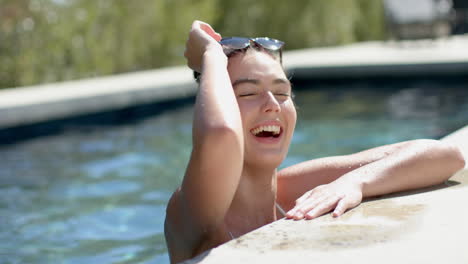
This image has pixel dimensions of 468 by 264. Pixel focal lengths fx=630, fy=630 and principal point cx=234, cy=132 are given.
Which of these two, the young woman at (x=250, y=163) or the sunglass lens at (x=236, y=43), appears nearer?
the young woman at (x=250, y=163)

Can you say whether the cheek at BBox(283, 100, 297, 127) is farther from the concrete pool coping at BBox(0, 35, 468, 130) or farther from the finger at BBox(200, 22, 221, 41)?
the concrete pool coping at BBox(0, 35, 468, 130)

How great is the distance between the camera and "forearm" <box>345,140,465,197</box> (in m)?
2.19

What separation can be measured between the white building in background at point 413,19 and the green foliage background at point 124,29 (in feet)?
3.89

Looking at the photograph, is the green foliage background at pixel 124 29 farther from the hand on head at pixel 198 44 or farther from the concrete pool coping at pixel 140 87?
the hand on head at pixel 198 44

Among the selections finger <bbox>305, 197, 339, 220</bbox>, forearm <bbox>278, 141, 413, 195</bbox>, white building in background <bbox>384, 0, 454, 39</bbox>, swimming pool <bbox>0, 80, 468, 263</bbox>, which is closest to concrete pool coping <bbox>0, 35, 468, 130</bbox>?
swimming pool <bbox>0, 80, 468, 263</bbox>

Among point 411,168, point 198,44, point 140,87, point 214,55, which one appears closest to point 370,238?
point 411,168

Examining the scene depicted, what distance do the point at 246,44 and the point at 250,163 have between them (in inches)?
15.8

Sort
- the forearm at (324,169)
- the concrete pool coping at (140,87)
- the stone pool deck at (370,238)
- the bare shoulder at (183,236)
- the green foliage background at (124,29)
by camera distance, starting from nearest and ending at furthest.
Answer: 1. the stone pool deck at (370,238)
2. the bare shoulder at (183,236)
3. the forearm at (324,169)
4. the concrete pool coping at (140,87)
5. the green foliage background at (124,29)

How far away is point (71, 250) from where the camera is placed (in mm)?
3820

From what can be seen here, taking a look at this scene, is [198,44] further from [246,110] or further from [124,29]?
[124,29]

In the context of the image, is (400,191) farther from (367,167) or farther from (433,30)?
(433,30)

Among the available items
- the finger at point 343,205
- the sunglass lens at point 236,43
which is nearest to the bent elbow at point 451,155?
the finger at point 343,205

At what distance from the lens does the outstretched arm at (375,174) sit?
2027mm

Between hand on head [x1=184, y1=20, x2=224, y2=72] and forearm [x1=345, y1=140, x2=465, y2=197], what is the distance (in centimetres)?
66
